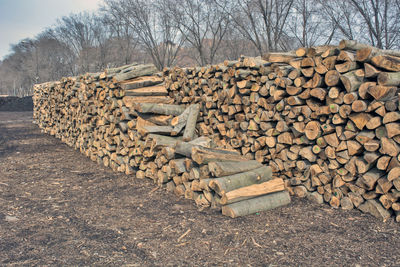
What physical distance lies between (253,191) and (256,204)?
0.18 m

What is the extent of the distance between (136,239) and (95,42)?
30.2 m

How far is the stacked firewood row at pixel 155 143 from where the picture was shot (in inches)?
161

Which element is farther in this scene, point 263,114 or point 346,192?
point 263,114

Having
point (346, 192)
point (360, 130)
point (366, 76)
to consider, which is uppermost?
point (366, 76)

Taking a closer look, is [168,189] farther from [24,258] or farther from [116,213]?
[24,258]

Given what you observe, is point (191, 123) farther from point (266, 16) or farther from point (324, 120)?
point (266, 16)

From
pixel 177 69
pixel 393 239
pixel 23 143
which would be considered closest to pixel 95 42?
pixel 23 143

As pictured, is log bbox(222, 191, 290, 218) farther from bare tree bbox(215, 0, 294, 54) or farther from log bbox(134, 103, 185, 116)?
bare tree bbox(215, 0, 294, 54)

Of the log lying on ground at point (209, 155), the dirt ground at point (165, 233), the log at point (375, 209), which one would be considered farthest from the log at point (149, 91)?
the log at point (375, 209)

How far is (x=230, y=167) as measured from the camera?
13.7ft

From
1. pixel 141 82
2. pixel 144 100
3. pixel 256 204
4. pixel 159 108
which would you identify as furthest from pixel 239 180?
pixel 141 82

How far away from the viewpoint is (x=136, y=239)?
339 cm

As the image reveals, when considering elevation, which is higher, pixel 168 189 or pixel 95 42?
pixel 95 42

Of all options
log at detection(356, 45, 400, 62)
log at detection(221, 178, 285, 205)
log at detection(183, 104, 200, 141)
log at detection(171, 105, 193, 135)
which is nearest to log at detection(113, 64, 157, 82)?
log at detection(171, 105, 193, 135)
